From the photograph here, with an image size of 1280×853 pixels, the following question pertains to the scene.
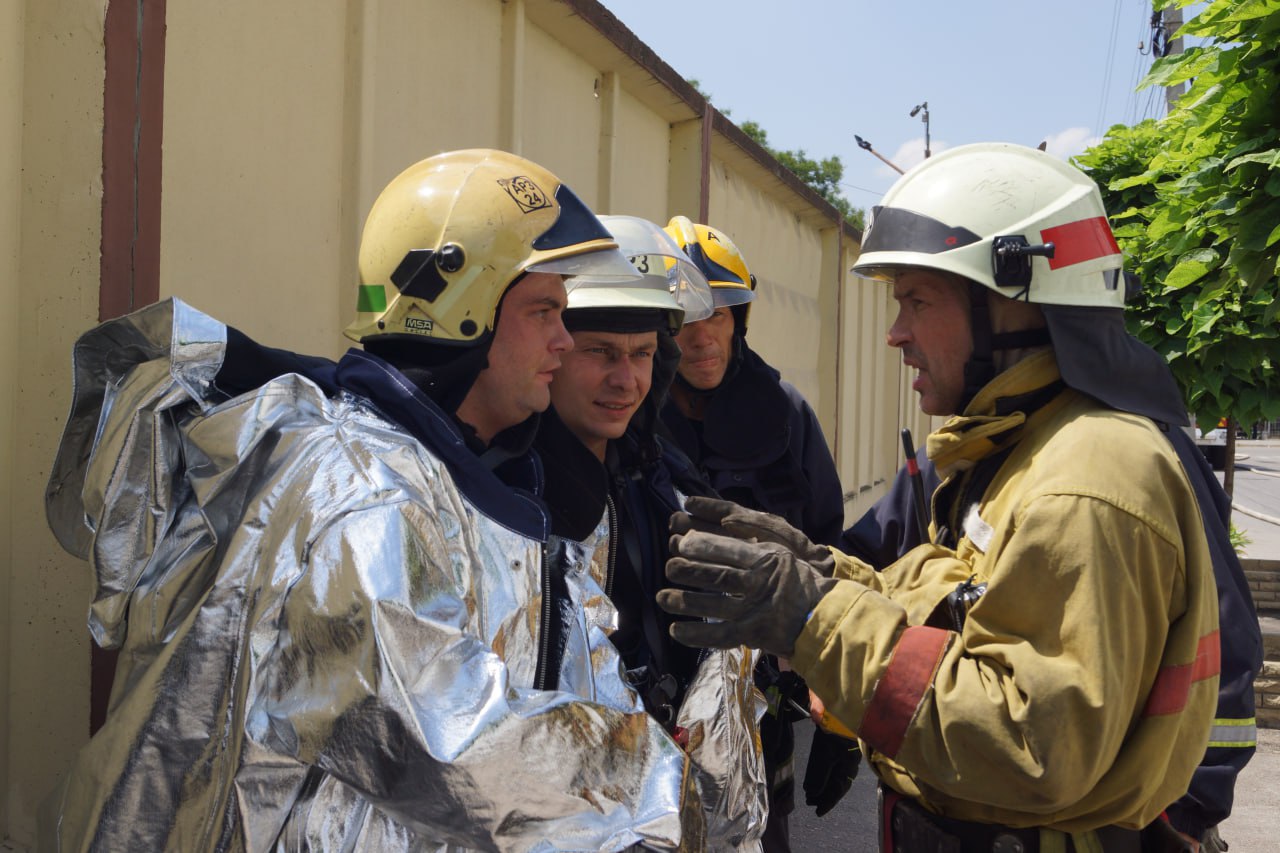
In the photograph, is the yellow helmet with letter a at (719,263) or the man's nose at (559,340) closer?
the man's nose at (559,340)

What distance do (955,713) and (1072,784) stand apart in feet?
0.67

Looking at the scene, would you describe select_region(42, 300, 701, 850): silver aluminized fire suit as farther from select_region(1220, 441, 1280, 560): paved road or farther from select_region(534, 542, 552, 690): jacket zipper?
select_region(1220, 441, 1280, 560): paved road

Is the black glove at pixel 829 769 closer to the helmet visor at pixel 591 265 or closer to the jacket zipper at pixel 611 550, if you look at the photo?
the jacket zipper at pixel 611 550

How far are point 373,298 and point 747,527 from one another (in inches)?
34.6

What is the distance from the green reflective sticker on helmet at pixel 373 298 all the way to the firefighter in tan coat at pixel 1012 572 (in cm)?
71

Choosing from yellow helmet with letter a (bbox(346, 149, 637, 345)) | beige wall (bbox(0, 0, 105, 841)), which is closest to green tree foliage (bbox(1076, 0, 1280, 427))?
yellow helmet with letter a (bbox(346, 149, 637, 345))

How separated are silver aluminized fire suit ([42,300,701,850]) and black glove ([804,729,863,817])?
5.39 ft

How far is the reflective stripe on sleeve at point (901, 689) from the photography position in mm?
1744

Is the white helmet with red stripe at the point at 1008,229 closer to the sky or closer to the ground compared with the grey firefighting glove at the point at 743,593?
closer to the sky

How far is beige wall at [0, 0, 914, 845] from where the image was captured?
201 centimetres

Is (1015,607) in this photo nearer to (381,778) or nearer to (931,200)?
(931,200)

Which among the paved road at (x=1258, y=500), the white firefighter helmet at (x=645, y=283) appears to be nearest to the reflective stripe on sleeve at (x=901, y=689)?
the white firefighter helmet at (x=645, y=283)

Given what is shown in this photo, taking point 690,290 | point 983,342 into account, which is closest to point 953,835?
point 983,342

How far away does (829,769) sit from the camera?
3.22m
